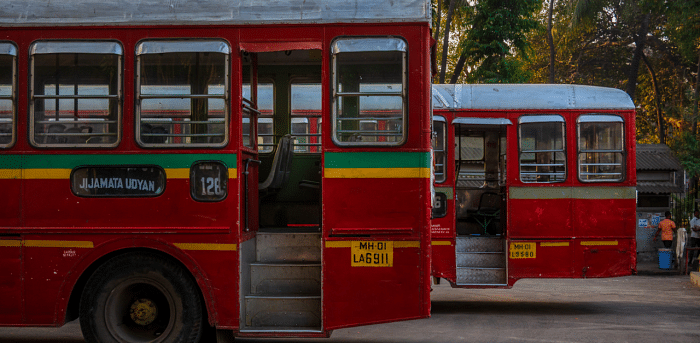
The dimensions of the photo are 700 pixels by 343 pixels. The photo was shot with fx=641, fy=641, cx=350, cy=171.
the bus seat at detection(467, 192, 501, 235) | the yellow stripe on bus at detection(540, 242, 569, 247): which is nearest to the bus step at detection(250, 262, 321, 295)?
the yellow stripe on bus at detection(540, 242, 569, 247)

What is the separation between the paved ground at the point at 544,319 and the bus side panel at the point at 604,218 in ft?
4.16

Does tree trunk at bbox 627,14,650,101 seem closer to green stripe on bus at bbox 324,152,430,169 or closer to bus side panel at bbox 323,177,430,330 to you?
green stripe on bus at bbox 324,152,430,169

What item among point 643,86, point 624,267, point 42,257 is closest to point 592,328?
point 624,267

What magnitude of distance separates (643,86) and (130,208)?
3002 centimetres

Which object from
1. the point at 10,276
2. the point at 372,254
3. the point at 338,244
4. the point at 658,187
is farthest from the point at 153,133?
the point at 658,187

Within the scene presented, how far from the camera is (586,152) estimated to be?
970 centimetres

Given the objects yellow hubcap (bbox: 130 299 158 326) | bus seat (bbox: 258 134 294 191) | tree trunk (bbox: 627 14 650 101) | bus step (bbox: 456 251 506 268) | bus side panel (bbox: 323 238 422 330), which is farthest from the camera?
tree trunk (bbox: 627 14 650 101)

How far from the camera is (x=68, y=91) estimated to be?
5.96 meters

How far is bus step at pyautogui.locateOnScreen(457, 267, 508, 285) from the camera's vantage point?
9781mm

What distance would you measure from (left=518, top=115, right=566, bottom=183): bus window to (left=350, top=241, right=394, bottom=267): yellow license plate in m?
4.46

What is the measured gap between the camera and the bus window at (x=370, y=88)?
5926 mm

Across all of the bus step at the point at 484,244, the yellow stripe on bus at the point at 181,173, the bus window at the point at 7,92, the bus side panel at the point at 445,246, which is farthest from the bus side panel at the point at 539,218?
the bus window at the point at 7,92

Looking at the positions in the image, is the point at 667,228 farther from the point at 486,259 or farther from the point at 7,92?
the point at 7,92

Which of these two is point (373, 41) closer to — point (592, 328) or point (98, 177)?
point (98, 177)
